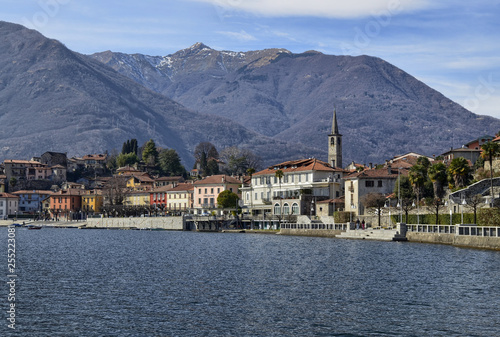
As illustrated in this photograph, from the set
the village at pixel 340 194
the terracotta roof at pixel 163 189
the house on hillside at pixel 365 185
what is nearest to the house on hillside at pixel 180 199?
the village at pixel 340 194

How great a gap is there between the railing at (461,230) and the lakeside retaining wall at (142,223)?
68.2 metres

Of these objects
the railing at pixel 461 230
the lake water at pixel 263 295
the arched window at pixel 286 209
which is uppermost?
the arched window at pixel 286 209

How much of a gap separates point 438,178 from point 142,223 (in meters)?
73.3

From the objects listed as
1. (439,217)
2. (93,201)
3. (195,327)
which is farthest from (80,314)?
(93,201)

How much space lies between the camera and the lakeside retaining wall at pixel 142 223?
146 meters

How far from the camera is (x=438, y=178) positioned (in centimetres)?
10031

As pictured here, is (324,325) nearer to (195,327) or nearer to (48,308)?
(195,327)

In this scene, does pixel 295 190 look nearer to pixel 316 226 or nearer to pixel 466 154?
pixel 316 226

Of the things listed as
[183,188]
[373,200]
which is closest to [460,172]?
[373,200]

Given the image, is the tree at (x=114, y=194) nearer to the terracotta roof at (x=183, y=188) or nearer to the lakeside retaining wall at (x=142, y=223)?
the lakeside retaining wall at (x=142, y=223)

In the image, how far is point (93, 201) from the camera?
200m

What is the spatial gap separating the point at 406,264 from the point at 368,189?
2137 inches

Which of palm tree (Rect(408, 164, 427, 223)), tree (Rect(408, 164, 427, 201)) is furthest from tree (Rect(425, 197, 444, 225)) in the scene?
tree (Rect(408, 164, 427, 201))

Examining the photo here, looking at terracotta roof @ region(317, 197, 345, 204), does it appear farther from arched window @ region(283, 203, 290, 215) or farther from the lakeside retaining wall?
the lakeside retaining wall
